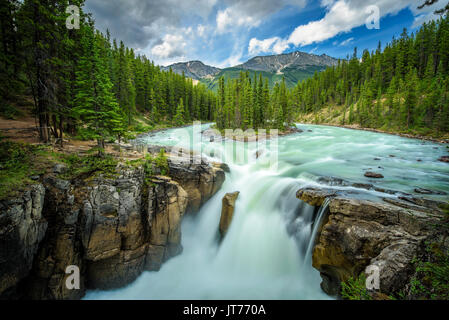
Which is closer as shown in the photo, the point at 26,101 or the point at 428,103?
the point at 26,101

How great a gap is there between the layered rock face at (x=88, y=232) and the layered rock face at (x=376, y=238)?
7555 millimetres

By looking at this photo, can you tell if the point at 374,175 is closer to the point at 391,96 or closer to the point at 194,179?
the point at 194,179

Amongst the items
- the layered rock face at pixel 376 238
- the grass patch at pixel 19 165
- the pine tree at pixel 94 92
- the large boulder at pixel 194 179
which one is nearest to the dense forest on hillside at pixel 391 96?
the large boulder at pixel 194 179

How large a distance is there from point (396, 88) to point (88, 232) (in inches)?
2706

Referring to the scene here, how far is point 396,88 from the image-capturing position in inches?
1820

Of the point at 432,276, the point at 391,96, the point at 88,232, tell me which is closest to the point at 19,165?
the point at 88,232

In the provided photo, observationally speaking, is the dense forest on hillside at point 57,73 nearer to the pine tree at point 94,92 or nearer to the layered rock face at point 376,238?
the pine tree at point 94,92

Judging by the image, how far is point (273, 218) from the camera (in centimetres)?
1018

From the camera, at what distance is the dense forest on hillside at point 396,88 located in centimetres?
3166

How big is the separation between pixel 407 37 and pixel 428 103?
45.2m

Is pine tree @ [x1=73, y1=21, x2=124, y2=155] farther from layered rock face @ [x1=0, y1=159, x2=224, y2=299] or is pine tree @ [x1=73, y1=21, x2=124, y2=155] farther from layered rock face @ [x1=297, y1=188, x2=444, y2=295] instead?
layered rock face @ [x1=297, y1=188, x2=444, y2=295]
